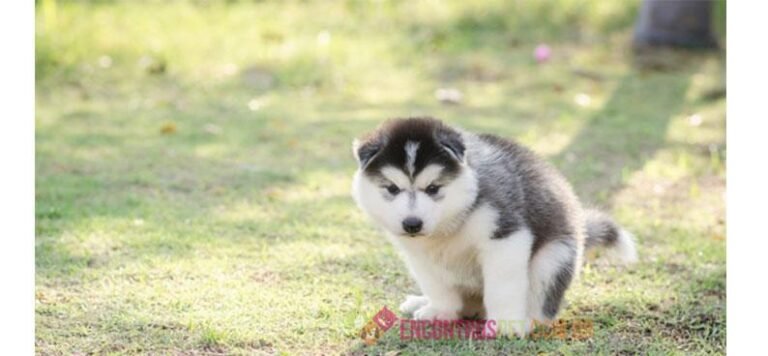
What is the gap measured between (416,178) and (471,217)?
0.33m

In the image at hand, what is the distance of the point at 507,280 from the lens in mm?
4918

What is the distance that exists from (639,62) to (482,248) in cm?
792

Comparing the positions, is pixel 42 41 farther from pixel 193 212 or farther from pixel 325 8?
pixel 193 212

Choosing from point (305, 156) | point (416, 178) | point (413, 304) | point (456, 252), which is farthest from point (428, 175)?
point (305, 156)

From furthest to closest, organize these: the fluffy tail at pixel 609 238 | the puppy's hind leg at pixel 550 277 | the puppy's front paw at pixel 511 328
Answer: the fluffy tail at pixel 609 238 → the puppy's hind leg at pixel 550 277 → the puppy's front paw at pixel 511 328

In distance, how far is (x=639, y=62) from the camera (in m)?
12.2

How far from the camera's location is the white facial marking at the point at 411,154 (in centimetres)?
476

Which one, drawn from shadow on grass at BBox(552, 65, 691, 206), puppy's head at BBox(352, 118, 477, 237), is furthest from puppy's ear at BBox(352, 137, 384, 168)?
shadow on grass at BBox(552, 65, 691, 206)

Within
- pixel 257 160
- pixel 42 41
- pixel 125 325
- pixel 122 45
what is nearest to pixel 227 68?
pixel 122 45

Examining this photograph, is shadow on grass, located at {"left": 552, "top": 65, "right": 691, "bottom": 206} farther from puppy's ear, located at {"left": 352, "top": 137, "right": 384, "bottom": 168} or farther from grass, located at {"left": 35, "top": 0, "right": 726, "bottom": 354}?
puppy's ear, located at {"left": 352, "top": 137, "right": 384, "bottom": 168}

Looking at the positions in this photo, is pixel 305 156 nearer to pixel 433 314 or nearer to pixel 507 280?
pixel 433 314

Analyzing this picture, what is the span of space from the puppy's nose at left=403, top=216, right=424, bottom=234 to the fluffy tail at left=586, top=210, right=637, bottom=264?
1.37 m

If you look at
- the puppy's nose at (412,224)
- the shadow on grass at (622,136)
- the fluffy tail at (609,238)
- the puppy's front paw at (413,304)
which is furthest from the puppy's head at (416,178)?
the shadow on grass at (622,136)

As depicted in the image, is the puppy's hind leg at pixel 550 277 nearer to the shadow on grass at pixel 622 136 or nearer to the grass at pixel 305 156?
the grass at pixel 305 156
